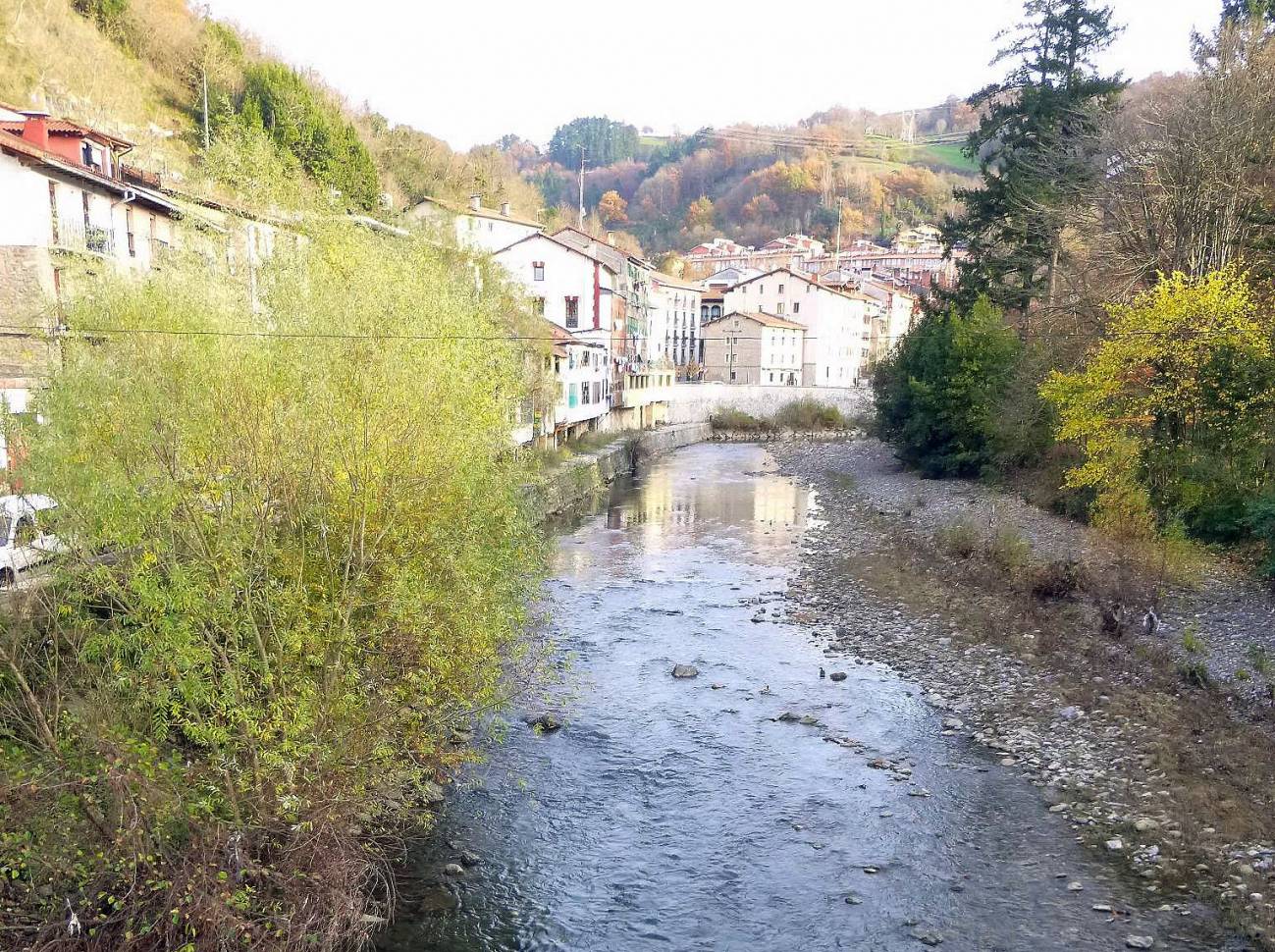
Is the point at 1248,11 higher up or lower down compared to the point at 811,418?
higher up

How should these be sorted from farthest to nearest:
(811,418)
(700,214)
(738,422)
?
(700,214), (738,422), (811,418)

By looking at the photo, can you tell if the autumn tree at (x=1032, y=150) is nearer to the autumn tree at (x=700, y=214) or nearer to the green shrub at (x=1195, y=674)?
the green shrub at (x=1195, y=674)

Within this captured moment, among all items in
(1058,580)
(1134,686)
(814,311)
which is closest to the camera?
(1134,686)

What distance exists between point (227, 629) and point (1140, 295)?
66.0 ft

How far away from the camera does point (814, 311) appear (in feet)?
248

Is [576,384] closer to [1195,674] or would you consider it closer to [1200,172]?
[1200,172]

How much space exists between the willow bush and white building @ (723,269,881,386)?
67.3m

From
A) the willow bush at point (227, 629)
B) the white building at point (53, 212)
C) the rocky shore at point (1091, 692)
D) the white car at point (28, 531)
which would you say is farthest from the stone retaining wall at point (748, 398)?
the white car at point (28, 531)

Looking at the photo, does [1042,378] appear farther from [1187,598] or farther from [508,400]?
[508,400]

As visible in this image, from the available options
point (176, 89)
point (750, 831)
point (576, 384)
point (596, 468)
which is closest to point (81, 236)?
point (750, 831)

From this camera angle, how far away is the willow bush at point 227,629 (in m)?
7.37

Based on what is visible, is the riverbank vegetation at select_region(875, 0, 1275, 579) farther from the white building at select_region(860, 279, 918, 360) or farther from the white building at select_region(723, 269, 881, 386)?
the white building at select_region(860, 279, 918, 360)

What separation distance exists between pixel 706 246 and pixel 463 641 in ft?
345

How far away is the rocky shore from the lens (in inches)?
408
